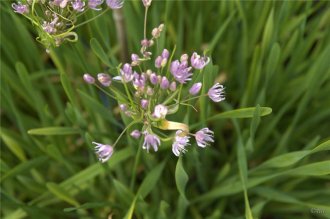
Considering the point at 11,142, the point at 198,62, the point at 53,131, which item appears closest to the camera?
the point at 198,62

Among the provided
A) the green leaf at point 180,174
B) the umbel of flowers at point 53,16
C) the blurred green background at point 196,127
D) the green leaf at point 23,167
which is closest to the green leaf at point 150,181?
the blurred green background at point 196,127

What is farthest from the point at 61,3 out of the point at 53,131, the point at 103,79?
the point at 53,131

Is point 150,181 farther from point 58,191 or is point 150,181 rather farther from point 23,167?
point 23,167

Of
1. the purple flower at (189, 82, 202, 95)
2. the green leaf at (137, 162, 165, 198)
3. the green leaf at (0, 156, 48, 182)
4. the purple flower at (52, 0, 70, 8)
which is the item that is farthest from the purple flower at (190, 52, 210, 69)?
the green leaf at (0, 156, 48, 182)

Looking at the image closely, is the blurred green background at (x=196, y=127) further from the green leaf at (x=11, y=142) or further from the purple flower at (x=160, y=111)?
the purple flower at (x=160, y=111)

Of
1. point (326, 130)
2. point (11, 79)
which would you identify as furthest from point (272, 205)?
point (11, 79)

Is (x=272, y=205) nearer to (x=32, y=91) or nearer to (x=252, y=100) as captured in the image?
(x=252, y=100)

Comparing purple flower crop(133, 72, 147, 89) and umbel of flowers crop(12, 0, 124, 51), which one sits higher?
umbel of flowers crop(12, 0, 124, 51)

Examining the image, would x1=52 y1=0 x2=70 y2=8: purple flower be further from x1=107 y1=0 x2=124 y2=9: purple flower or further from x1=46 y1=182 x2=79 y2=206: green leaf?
x1=46 y1=182 x2=79 y2=206: green leaf
